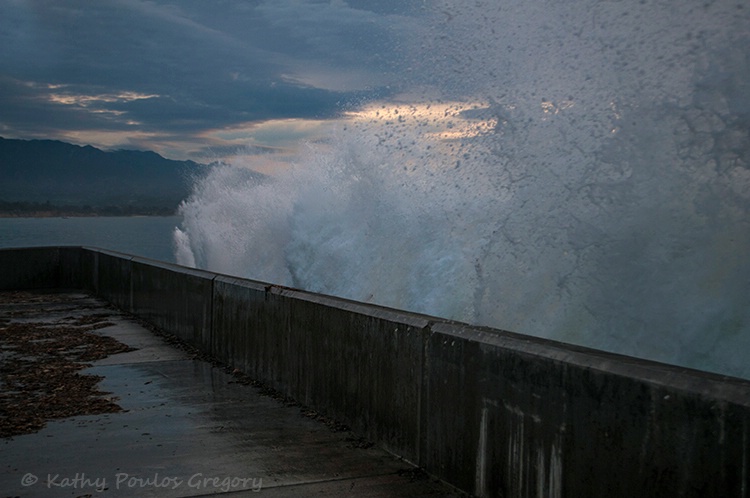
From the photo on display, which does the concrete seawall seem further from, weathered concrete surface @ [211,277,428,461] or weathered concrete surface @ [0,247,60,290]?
weathered concrete surface @ [0,247,60,290]

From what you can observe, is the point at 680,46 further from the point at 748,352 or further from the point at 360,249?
the point at 360,249

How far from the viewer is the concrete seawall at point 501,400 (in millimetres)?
2713

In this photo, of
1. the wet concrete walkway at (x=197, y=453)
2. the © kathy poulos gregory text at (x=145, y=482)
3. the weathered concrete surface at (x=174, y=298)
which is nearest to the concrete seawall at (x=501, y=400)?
the wet concrete walkway at (x=197, y=453)

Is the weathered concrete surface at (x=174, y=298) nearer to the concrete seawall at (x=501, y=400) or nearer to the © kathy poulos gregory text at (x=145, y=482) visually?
the concrete seawall at (x=501, y=400)

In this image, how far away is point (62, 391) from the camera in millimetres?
6723

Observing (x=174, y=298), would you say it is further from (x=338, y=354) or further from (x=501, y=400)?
(x=501, y=400)

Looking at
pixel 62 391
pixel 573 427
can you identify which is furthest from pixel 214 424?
pixel 573 427

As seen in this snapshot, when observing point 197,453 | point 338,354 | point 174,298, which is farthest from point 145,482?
point 174,298

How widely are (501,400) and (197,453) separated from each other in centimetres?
210

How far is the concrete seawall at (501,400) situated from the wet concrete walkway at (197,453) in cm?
24

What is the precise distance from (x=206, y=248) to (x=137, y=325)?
19260mm

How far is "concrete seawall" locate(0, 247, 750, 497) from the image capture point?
8.90 feet

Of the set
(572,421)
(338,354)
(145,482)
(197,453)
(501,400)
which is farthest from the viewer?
(338,354)

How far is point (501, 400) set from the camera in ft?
12.3
